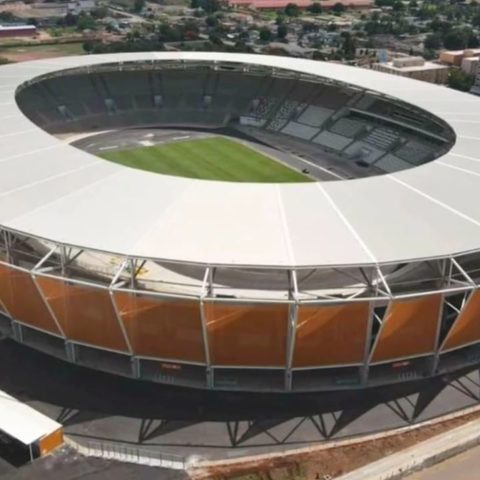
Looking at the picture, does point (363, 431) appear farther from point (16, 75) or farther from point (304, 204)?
point (16, 75)

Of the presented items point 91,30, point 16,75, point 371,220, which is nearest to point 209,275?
point 371,220

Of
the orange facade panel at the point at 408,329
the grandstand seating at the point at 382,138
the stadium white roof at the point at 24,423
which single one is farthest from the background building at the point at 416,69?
the stadium white roof at the point at 24,423

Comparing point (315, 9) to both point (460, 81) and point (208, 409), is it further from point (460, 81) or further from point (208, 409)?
point (208, 409)

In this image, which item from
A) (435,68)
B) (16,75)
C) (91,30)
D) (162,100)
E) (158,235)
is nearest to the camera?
(158,235)

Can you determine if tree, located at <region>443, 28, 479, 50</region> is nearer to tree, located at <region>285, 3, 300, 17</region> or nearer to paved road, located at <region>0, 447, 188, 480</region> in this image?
tree, located at <region>285, 3, 300, 17</region>

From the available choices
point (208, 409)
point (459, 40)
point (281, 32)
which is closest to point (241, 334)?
point (208, 409)

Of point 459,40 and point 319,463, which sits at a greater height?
Result: point 319,463
